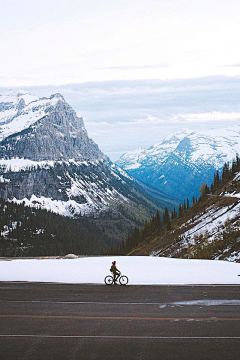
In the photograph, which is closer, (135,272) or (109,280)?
(109,280)

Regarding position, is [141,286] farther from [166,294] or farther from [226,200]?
[226,200]

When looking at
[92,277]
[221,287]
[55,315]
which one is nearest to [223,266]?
[221,287]

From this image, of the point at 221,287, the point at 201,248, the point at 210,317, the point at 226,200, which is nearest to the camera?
the point at 210,317

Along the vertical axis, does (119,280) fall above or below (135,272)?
above

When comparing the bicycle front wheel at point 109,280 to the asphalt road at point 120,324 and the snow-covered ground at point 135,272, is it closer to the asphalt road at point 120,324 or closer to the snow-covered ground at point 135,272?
the snow-covered ground at point 135,272

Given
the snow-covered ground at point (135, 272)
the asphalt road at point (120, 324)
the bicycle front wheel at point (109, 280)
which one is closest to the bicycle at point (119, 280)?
the bicycle front wheel at point (109, 280)

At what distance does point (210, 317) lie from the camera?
68.1 feet

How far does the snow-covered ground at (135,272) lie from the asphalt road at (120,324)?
4.13m

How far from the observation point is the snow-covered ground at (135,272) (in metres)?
34.1

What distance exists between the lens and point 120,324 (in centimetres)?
1966

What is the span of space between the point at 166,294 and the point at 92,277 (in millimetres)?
9784

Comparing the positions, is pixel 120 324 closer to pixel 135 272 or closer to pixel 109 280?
pixel 109 280

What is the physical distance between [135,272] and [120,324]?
1825 centimetres

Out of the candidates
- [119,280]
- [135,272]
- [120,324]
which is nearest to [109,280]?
[119,280]
